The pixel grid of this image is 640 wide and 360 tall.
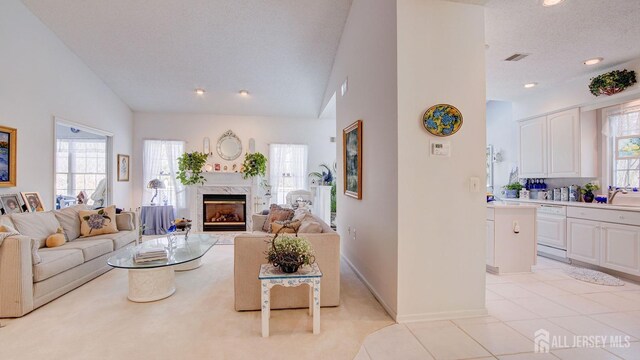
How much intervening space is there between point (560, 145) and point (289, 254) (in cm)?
489

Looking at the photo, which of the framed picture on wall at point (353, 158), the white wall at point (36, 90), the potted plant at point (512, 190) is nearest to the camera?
the framed picture on wall at point (353, 158)

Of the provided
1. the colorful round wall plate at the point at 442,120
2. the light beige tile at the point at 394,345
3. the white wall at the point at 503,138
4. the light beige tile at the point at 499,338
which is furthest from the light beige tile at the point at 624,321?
the white wall at the point at 503,138

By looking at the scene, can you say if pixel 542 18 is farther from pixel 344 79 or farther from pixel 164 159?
pixel 164 159

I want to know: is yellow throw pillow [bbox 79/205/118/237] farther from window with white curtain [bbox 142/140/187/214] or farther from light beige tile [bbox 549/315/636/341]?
light beige tile [bbox 549/315/636/341]

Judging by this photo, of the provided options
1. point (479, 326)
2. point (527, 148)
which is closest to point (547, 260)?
point (527, 148)

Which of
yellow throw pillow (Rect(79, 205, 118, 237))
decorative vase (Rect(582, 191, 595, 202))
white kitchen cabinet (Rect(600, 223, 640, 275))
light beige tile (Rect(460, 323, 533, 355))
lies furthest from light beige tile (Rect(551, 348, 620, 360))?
yellow throw pillow (Rect(79, 205, 118, 237))

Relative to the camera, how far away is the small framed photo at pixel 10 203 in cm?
384

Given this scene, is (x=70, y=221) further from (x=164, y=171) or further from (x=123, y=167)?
(x=164, y=171)

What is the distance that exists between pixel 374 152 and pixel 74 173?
7.66m

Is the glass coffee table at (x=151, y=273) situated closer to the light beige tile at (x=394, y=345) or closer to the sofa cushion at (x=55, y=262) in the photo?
the sofa cushion at (x=55, y=262)

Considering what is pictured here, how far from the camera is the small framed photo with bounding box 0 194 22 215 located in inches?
151

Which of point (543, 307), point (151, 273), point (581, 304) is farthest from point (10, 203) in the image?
point (581, 304)

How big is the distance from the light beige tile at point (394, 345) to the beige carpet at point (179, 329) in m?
0.09

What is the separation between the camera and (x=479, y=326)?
8.50 ft
